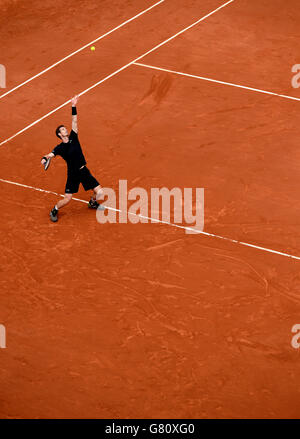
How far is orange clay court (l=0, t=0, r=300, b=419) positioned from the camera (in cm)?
973

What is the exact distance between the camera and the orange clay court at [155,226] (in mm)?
9734

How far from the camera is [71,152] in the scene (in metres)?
12.4

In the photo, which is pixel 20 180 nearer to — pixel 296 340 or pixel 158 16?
pixel 296 340

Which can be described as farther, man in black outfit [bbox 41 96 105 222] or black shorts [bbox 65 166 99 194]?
black shorts [bbox 65 166 99 194]

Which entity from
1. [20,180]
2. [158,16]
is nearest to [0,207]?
[20,180]

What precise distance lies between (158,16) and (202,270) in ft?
35.2

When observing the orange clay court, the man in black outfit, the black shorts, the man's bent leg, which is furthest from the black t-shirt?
the orange clay court

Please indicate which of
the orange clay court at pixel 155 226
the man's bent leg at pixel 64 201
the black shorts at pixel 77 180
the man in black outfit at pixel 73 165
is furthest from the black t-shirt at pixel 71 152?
the orange clay court at pixel 155 226

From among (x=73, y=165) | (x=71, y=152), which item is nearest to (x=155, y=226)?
(x=73, y=165)

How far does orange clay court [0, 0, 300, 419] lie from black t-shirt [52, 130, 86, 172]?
3.44ft

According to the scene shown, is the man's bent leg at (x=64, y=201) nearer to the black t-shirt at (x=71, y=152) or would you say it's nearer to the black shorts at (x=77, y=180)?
the black shorts at (x=77, y=180)

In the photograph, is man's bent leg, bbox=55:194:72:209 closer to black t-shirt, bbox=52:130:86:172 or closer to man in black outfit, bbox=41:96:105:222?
man in black outfit, bbox=41:96:105:222

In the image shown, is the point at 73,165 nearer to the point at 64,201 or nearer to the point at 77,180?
the point at 77,180

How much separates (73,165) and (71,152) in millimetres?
252
